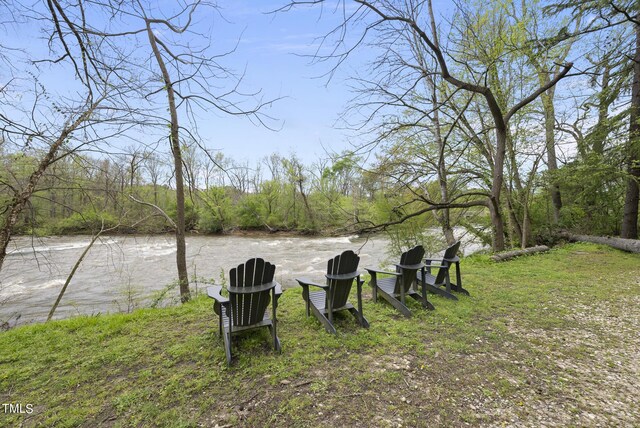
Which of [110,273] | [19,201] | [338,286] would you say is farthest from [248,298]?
[110,273]

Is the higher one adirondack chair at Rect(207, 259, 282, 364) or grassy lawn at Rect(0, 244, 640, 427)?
adirondack chair at Rect(207, 259, 282, 364)

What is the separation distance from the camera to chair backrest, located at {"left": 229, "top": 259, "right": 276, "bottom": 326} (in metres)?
2.43

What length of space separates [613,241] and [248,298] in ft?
33.9

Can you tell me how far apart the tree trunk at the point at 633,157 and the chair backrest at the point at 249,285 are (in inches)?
299

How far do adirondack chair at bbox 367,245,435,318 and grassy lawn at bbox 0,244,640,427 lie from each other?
0.14 m

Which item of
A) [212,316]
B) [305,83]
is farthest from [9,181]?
[305,83]

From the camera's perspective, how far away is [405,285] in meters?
3.68

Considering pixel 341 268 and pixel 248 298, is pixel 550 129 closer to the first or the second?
pixel 341 268

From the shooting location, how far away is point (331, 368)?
2.34 m

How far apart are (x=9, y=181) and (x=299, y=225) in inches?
779

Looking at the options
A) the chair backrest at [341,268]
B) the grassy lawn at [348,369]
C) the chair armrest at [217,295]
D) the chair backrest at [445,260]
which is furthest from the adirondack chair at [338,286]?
the chair backrest at [445,260]

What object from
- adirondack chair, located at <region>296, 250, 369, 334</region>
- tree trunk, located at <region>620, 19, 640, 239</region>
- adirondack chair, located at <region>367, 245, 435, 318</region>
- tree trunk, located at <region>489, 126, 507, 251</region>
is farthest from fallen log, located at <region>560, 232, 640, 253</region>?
adirondack chair, located at <region>296, 250, 369, 334</region>

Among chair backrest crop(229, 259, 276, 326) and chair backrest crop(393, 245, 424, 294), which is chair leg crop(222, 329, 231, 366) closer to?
chair backrest crop(229, 259, 276, 326)

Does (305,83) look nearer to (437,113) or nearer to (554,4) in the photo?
(554,4)
